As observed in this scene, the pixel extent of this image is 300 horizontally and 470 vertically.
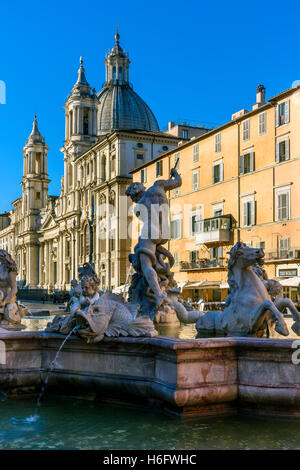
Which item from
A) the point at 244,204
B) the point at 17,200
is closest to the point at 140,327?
the point at 244,204

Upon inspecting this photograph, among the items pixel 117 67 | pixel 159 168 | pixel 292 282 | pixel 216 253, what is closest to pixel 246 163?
pixel 216 253

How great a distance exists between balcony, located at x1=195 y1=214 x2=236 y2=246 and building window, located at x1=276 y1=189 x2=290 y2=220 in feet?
12.8

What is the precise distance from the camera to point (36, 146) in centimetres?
8000

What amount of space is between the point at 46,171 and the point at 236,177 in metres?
54.0

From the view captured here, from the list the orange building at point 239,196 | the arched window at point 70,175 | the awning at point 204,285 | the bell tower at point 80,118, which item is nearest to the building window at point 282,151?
the orange building at point 239,196

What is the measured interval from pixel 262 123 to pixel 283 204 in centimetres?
485

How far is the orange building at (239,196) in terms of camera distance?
27.6 m

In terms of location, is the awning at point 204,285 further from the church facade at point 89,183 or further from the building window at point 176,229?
the church facade at point 89,183

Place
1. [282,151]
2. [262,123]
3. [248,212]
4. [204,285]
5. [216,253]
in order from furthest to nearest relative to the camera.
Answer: [216,253]
[204,285]
[248,212]
[262,123]
[282,151]

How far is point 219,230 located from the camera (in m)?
31.8


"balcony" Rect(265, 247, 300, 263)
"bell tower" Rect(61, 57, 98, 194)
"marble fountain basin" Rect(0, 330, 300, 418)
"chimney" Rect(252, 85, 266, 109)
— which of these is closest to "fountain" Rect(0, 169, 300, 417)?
"marble fountain basin" Rect(0, 330, 300, 418)

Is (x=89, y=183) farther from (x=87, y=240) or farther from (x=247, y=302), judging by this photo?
(x=247, y=302)

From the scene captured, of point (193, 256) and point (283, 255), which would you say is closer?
point (283, 255)

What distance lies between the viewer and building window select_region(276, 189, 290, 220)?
27734mm
